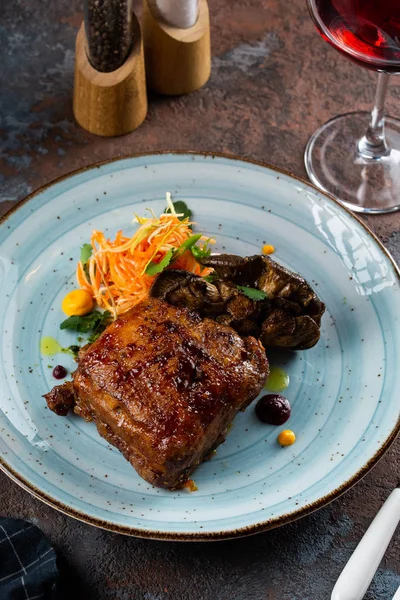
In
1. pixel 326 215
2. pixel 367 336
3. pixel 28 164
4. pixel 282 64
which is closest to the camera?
pixel 367 336

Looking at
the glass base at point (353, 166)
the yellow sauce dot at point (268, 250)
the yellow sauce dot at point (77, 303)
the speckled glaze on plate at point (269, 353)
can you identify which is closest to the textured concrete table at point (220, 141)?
the glass base at point (353, 166)

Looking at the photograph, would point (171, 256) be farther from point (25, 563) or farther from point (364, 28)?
point (25, 563)

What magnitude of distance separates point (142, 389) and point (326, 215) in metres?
1.90

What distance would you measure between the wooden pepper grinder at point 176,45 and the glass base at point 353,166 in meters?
1.06

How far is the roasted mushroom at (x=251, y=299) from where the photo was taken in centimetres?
448

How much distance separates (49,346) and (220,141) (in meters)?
2.28

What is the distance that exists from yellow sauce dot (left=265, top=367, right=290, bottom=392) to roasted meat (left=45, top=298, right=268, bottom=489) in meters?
0.41

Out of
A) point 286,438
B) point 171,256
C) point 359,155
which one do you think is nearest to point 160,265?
point 171,256

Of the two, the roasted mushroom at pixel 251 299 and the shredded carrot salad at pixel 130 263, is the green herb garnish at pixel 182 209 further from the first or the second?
the roasted mushroom at pixel 251 299

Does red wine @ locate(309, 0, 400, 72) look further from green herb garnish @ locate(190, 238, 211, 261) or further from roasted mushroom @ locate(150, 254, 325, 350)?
green herb garnish @ locate(190, 238, 211, 261)

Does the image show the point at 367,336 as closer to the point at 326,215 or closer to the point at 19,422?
the point at 326,215

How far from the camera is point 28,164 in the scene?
5977 millimetres

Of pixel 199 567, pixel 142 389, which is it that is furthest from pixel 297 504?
pixel 142 389

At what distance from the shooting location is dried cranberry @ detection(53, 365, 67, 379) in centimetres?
464
